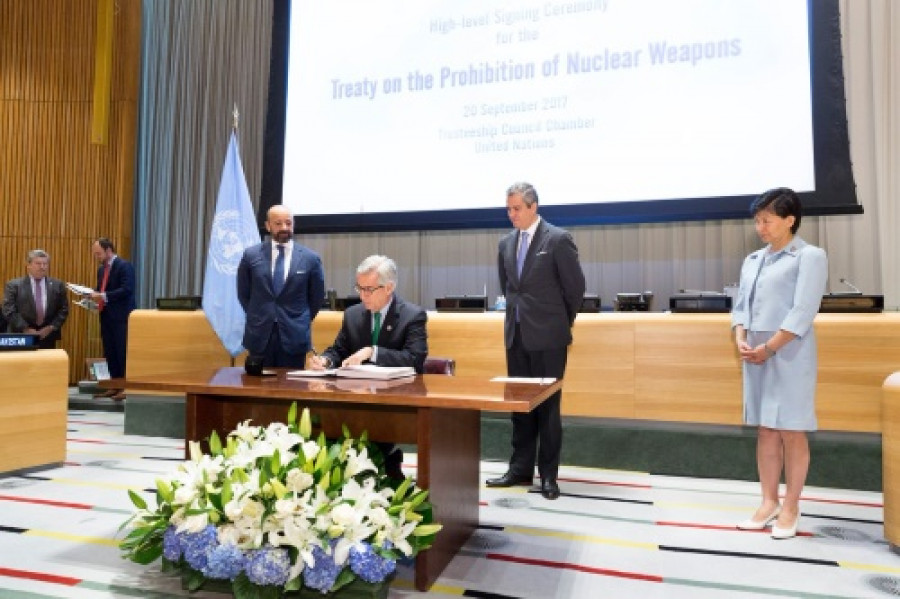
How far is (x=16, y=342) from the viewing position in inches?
133

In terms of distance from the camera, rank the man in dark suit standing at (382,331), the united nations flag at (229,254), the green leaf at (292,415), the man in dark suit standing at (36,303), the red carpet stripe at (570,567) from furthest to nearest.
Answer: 1. the man in dark suit standing at (36,303)
2. the united nations flag at (229,254)
3. the man in dark suit standing at (382,331)
4. the red carpet stripe at (570,567)
5. the green leaf at (292,415)

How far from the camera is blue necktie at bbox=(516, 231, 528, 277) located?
10.4 feet

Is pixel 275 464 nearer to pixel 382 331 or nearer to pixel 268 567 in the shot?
pixel 268 567

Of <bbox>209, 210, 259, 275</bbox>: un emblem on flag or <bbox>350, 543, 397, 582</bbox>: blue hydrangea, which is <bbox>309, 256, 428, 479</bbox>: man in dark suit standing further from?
<bbox>209, 210, 259, 275</bbox>: un emblem on flag

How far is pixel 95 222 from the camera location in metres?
6.85

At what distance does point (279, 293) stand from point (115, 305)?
9.14ft

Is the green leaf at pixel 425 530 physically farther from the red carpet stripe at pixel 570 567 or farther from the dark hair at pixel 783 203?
the dark hair at pixel 783 203

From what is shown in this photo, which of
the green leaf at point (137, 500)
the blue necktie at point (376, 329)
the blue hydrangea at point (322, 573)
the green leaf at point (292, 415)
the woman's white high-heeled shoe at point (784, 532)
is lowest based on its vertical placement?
the woman's white high-heeled shoe at point (784, 532)

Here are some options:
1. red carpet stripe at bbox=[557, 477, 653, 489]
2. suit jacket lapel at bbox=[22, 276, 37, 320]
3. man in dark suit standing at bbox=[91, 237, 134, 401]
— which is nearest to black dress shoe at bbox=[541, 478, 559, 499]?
red carpet stripe at bbox=[557, 477, 653, 489]

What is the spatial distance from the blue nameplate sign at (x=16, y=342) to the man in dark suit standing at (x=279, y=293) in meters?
1.05

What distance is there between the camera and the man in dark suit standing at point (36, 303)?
5488 mm

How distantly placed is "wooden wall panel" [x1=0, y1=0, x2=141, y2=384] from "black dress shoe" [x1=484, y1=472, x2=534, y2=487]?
17.1ft

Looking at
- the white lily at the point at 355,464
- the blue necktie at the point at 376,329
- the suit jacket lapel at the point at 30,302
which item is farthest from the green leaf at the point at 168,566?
the suit jacket lapel at the point at 30,302

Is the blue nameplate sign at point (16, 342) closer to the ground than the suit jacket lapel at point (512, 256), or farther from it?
closer to the ground
